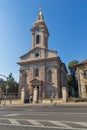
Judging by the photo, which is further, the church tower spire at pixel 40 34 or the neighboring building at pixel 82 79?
the church tower spire at pixel 40 34

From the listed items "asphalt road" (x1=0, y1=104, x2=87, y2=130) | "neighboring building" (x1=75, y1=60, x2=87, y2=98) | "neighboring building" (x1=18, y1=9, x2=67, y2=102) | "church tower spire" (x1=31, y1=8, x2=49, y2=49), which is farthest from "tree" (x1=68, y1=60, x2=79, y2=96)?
"asphalt road" (x1=0, y1=104, x2=87, y2=130)

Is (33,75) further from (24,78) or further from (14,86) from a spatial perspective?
(14,86)

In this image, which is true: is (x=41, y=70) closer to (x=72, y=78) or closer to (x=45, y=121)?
(x=72, y=78)

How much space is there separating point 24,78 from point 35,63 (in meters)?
4.69

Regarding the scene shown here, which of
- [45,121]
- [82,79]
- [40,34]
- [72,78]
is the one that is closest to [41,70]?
[82,79]

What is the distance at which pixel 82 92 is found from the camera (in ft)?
128

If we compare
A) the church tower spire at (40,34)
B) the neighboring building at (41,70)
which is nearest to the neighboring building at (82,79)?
the neighboring building at (41,70)

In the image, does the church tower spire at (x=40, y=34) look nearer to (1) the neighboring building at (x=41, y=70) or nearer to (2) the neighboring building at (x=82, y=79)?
(1) the neighboring building at (x=41, y=70)

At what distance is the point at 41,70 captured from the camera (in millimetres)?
45531

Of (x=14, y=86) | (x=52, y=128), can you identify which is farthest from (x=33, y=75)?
(x=52, y=128)

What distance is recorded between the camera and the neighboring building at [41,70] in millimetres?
43594

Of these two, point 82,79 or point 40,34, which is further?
point 40,34

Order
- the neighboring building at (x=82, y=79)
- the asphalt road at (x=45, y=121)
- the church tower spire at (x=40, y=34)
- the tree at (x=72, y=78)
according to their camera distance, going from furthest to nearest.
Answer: the tree at (x=72, y=78) < the church tower spire at (x=40, y=34) < the neighboring building at (x=82, y=79) < the asphalt road at (x=45, y=121)

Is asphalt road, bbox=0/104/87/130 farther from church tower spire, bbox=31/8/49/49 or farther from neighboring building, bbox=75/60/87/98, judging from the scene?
church tower spire, bbox=31/8/49/49
